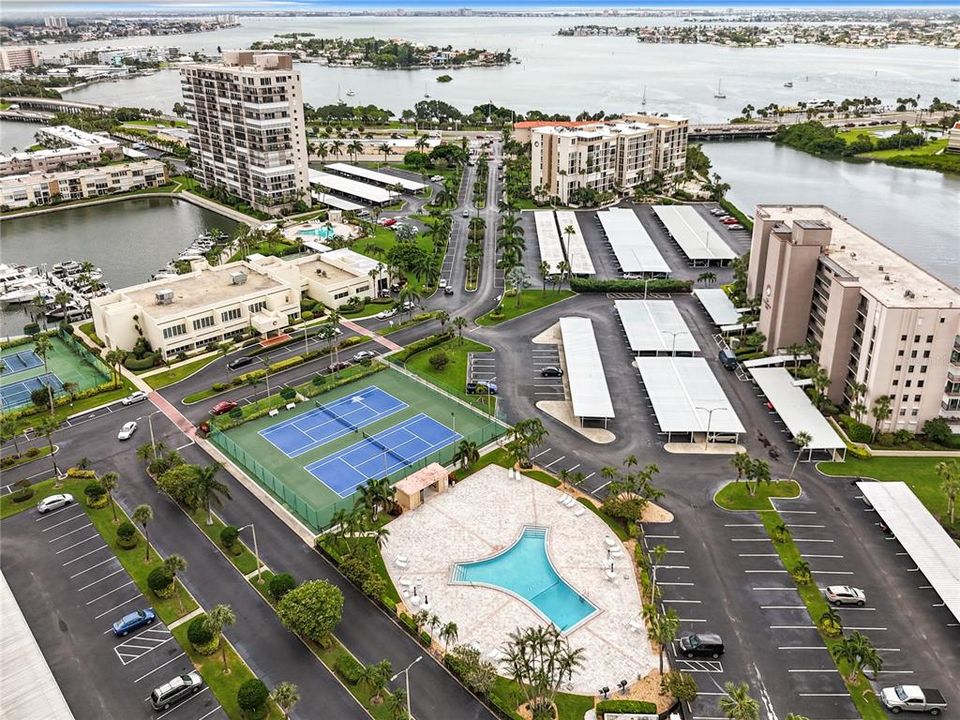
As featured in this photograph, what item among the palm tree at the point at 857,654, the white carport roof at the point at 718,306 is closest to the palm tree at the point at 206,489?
the palm tree at the point at 857,654

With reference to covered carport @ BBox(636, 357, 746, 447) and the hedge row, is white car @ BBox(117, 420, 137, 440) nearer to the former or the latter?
covered carport @ BBox(636, 357, 746, 447)

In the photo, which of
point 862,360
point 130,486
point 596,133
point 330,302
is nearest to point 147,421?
point 130,486

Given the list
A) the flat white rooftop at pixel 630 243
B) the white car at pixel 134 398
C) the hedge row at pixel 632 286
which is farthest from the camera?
the flat white rooftop at pixel 630 243

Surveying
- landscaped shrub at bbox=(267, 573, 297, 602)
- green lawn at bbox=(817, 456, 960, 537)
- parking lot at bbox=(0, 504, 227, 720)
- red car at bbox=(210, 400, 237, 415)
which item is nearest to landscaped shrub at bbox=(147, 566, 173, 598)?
parking lot at bbox=(0, 504, 227, 720)

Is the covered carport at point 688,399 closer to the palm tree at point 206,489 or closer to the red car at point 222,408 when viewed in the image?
the palm tree at point 206,489

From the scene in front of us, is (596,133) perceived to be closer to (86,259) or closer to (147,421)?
(86,259)
